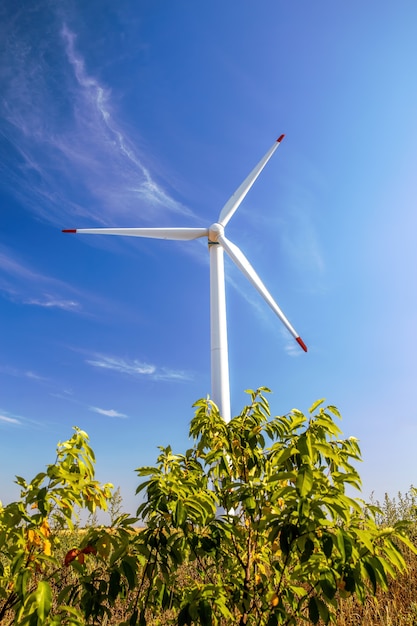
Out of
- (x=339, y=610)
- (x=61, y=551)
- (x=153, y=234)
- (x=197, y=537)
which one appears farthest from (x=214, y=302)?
(x=197, y=537)

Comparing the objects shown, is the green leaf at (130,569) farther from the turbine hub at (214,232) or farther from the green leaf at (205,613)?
the turbine hub at (214,232)

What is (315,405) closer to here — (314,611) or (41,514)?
(314,611)

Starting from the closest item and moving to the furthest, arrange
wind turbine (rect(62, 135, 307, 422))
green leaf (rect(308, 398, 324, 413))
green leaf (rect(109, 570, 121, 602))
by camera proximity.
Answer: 1. green leaf (rect(109, 570, 121, 602))
2. green leaf (rect(308, 398, 324, 413))
3. wind turbine (rect(62, 135, 307, 422))

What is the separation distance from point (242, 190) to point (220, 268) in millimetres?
7190

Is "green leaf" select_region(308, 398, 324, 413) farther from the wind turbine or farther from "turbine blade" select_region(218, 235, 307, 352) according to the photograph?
"turbine blade" select_region(218, 235, 307, 352)

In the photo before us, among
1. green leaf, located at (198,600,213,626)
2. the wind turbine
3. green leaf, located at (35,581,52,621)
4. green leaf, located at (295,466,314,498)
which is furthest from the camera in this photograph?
the wind turbine

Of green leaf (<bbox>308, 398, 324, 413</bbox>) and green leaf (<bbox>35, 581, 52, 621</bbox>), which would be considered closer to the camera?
green leaf (<bbox>35, 581, 52, 621</bbox>)

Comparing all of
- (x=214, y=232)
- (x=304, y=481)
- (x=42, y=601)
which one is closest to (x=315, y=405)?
(x=304, y=481)

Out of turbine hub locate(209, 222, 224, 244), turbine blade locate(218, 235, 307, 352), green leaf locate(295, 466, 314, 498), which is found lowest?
green leaf locate(295, 466, 314, 498)

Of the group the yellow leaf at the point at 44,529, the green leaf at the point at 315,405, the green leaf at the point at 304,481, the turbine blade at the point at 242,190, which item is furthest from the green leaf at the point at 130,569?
the turbine blade at the point at 242,190

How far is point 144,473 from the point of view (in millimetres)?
5344

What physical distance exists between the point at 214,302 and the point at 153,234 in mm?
6196

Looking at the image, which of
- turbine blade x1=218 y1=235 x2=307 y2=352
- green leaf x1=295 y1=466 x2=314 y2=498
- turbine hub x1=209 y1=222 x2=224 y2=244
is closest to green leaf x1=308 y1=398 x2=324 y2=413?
green leaf x1=295 y1=466 x2=314 y2=498

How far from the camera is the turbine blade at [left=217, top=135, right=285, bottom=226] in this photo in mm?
27433
